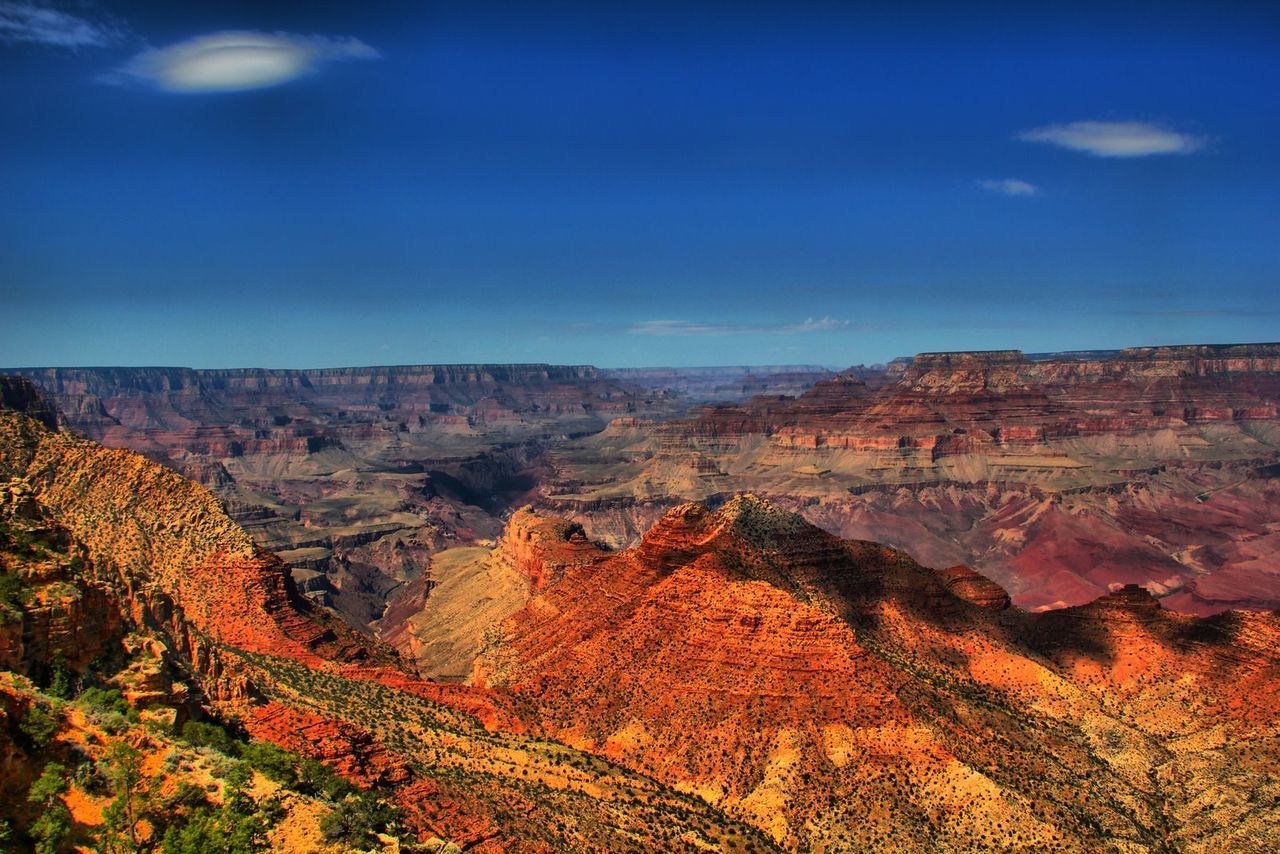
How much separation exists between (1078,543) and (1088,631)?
385 feet

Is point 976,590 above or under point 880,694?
above

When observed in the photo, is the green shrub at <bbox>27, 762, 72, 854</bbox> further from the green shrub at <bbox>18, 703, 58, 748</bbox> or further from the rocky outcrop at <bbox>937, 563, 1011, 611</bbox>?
the rocky outcrop at <bbox>937, 563, 1011, 611</bbox>

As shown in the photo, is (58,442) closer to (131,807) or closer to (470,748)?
(470,748)

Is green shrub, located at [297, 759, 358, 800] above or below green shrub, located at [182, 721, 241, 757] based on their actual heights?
below

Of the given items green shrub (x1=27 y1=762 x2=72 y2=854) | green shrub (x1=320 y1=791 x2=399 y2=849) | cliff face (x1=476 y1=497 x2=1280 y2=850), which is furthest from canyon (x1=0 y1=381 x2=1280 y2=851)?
green shrub (x1=320 y1=791 x2=399 y2=849)

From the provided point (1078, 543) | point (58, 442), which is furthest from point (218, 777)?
point (1078, 543)

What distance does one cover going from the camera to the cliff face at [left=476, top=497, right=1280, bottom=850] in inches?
1774

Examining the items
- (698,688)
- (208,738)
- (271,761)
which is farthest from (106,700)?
(698,688)

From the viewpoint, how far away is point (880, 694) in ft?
160

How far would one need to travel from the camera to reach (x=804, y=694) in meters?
49.0

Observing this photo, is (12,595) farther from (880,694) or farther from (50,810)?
(880,694)

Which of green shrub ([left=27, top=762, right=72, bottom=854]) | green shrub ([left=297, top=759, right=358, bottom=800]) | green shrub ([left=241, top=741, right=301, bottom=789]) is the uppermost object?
green shrub ([left=27, top=762, right=72, bottom=854])

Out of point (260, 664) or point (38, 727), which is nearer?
point (38, 727)

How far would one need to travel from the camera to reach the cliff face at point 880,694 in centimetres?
4506
